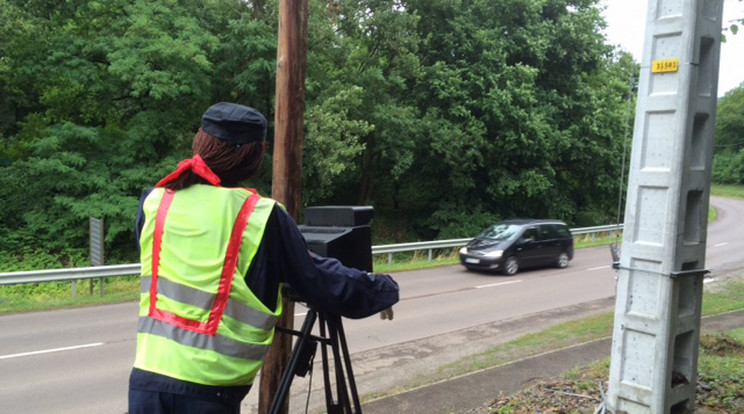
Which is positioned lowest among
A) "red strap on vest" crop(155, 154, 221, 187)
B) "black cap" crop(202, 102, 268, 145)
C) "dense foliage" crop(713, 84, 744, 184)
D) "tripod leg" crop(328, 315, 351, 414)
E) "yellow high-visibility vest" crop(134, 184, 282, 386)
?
"tripod leg" crop(328, 315, 351, 414)

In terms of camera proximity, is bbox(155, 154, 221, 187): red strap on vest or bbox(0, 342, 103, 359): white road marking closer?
bbox(155, 154, 221, 187): red strap on vest

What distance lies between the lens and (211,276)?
1.95 m

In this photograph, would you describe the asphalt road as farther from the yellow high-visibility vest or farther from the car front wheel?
the yellow high-visibility vest

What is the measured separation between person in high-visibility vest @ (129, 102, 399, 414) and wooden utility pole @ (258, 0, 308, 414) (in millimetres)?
1332

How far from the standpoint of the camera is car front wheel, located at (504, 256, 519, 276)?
1631 centimetres

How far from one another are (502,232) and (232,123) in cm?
1579

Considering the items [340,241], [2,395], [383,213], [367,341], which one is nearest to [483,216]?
[383,213]

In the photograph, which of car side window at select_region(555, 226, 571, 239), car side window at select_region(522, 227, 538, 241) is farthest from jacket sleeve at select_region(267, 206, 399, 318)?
car side window at select_region(555, 226, 571, 239)

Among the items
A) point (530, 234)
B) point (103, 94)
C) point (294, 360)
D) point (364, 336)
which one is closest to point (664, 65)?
point (294, 360)

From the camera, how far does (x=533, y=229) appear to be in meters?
17.3

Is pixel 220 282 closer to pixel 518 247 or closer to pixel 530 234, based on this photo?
pixel 518 247

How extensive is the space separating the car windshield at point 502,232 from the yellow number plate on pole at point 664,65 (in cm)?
1273

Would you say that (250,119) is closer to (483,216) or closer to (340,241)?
(340,241)

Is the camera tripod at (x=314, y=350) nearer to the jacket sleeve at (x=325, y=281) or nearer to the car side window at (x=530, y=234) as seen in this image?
the jacket sleeve at (x=325, y=281)
